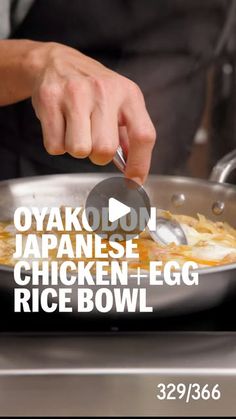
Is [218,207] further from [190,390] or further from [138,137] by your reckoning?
[190,390]

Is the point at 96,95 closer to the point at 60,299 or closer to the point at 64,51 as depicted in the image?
the point at 64,51

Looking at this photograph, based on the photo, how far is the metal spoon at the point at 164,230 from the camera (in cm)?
107

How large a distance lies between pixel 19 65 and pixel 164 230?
30cm

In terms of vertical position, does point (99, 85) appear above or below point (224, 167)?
above

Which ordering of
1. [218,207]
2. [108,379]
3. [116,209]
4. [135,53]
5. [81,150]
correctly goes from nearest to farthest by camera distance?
1. [108,379]
2. [81,150]
3. [116,209]
4. [218,207]
5. [135,53]

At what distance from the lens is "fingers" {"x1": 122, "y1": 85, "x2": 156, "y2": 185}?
3.27 feet

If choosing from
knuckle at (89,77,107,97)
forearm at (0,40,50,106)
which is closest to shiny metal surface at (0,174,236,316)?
forearm at (0,40,50,106)

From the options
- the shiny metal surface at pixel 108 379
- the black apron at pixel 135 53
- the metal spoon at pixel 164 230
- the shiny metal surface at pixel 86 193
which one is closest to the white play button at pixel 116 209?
the metal spoon at pixel 164 230

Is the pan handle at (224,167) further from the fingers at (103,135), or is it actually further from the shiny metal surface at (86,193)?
the fingers at (103,135)

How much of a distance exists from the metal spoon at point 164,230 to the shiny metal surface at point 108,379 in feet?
0.90

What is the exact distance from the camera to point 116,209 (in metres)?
1.07

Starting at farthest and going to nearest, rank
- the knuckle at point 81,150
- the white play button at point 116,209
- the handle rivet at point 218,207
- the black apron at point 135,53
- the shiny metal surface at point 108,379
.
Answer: the black apron at point 135,53, the handle rivet at point 218,207, the white play button at point 116,209, the knuckle at point 81,150, the shiny metal surface at point 108,379

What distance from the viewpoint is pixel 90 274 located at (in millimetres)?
827

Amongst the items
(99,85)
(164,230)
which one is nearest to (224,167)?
(164,230)
